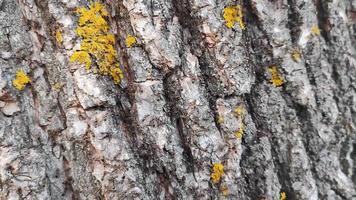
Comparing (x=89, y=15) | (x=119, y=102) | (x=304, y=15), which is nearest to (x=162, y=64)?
(x=119, y=102)

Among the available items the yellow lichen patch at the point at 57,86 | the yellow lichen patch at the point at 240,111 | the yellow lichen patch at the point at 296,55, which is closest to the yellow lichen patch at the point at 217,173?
the yellow lichen patch at the point at 240,111

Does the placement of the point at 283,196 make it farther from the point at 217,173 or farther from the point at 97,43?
the point at 97,43

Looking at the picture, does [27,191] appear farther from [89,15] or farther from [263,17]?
[263,17]

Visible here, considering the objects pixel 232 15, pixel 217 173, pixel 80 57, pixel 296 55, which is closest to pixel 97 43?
pixel 80 57

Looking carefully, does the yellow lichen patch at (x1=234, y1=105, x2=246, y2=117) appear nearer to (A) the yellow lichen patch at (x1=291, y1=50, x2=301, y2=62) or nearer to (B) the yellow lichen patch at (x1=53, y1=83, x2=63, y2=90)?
(A) the yellow lichen patch at (x1=291, y1=50, x2=301, y2=62)

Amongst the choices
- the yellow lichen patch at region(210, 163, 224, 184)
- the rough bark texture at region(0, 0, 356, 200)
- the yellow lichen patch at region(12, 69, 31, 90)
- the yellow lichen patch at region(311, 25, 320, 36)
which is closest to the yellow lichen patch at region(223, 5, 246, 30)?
the rough bark texture at region(0, 0, 356, 200)

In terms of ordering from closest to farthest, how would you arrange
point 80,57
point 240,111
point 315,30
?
point 80,57 < point 240,111 < point 315,30
